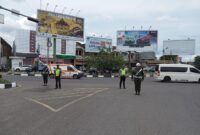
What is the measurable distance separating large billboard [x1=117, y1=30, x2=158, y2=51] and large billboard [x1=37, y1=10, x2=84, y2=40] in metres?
14.7

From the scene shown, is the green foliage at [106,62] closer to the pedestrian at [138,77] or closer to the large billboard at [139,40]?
the large billboard at [139,40]

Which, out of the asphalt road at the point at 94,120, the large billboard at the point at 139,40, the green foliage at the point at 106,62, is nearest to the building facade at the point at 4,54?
the green foliage at the point at 106,62

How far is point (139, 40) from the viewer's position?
221 ft

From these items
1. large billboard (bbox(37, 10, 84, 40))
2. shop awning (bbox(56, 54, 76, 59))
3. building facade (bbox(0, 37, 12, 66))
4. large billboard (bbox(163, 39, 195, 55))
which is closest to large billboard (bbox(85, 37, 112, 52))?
shop awning (bbox(56, 54, 76, 59))

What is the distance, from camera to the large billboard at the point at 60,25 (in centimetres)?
5062

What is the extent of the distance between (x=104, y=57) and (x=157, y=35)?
14527 mm

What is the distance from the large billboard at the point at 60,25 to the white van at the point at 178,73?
21616mm

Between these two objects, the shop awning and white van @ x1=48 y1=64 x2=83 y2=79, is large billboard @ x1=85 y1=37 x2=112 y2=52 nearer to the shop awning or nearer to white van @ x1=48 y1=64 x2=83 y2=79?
the shop awning

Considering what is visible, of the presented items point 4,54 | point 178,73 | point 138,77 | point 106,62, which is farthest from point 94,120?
point 4,54

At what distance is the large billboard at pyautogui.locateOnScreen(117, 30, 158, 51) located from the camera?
67438 millimetres

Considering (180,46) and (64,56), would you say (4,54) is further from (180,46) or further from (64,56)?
(180,46)

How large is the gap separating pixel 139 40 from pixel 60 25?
66.5 feet

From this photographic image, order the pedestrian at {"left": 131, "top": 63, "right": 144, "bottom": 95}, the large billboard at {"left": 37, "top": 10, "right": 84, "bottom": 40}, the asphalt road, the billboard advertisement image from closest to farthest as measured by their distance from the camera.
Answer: the asphalt road < the pedestrian at {"left": 131, "top": 63, "right": 144, "bottom": 95} < the large billboard at {"left": 37, "top": 10, "right": 84, "bottom": 40} < the billboard advertisement image

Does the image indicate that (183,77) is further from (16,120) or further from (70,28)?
(16,120)
